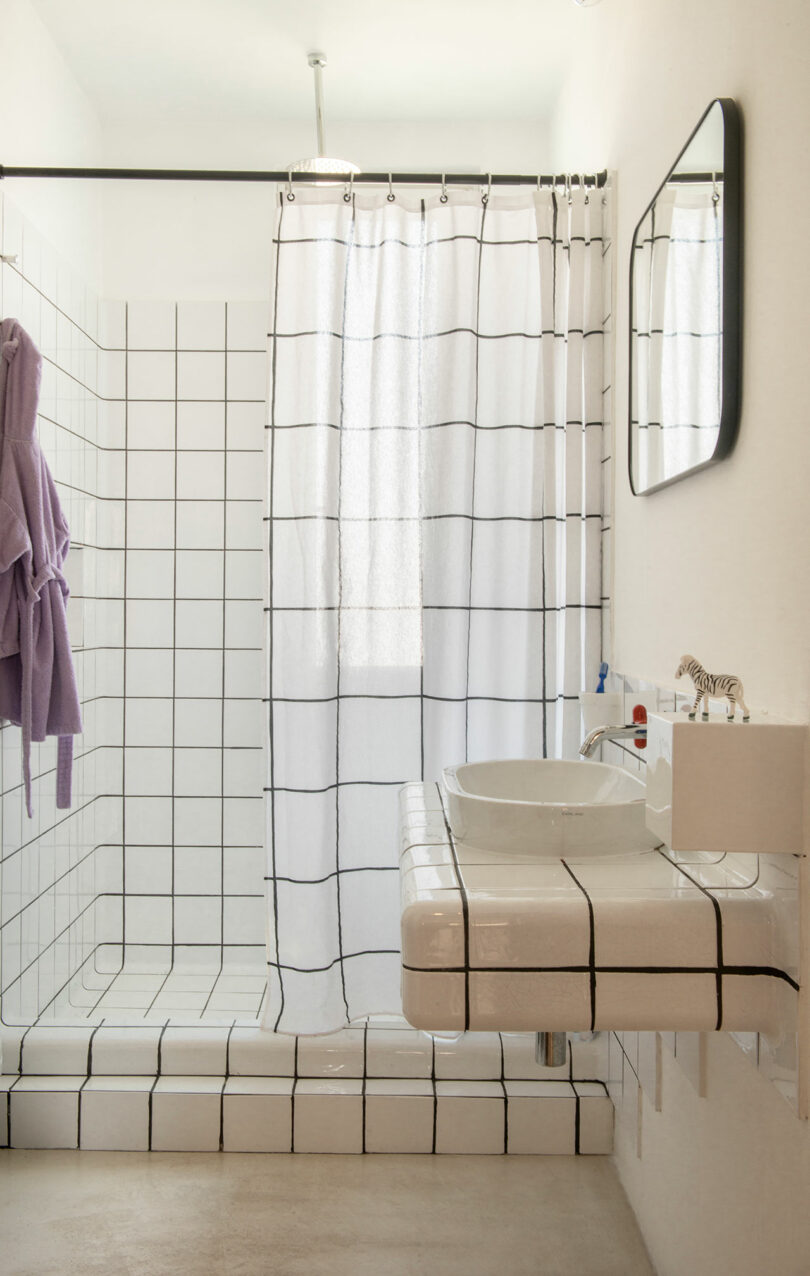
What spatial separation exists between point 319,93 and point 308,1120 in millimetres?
2719

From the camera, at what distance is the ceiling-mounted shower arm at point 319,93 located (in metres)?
2.56

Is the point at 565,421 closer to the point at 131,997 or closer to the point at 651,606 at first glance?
the point at 651,606

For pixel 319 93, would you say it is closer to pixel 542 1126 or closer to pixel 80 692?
pixel 80 692

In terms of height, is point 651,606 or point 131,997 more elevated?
point 651,606

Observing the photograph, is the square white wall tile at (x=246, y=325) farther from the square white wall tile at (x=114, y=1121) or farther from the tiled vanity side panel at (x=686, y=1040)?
the square white wall tile at (x=114, y=1121)

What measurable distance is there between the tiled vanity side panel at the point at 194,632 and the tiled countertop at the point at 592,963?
195cm

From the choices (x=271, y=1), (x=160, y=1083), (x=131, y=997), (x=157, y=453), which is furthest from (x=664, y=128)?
(x=131, y=997)

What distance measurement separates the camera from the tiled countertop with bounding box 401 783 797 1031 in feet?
3.55

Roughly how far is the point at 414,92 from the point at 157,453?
1330 millimetres

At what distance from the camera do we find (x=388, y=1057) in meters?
2.10

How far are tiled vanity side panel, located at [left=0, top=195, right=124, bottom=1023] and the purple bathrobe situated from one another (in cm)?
Result: 18

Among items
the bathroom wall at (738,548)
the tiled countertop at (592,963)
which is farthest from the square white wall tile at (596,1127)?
the tiled countertop at (592,963)

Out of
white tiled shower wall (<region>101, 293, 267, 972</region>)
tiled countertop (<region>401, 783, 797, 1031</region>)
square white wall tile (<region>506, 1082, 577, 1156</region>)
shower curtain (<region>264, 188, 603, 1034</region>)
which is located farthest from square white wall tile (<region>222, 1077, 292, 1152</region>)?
tiled countertop (<region>401, 783, 797, 1031</region>)

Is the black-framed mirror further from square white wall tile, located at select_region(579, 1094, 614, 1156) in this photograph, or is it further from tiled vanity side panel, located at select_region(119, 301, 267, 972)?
tiled vanity side panel, located at select_region(119, 301, 267, 972)
